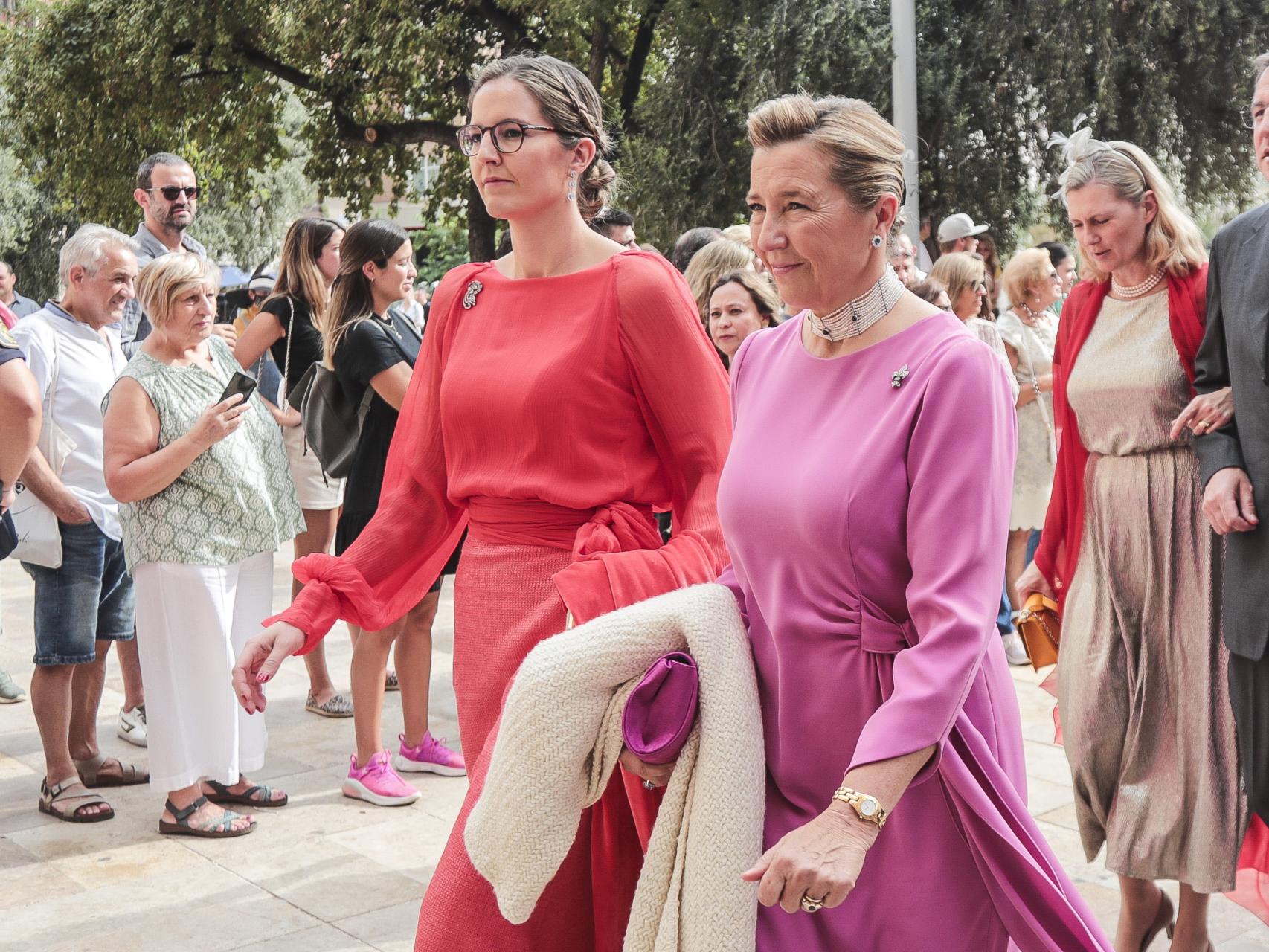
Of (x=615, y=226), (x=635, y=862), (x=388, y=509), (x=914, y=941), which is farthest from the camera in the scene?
(x=615, y=226)

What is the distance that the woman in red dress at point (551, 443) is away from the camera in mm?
2721

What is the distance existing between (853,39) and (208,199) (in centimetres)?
1897

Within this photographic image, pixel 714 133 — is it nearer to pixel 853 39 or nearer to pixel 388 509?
pixel 853 39

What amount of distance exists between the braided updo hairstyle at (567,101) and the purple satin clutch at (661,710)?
1.31 metres

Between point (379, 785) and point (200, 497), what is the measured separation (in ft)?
4.16

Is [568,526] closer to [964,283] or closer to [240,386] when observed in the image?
[240,386]

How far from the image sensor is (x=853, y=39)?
13.1m

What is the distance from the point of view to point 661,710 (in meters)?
2.05

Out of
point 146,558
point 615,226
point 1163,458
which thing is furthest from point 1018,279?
point 146,558

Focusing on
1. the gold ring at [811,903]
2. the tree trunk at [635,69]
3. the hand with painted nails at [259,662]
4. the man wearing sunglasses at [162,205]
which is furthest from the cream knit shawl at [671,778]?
the tree trunk at [635,69]

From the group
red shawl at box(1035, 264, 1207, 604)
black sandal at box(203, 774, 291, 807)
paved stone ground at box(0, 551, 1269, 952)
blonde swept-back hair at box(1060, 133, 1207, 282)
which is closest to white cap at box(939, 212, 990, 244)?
paved stone ground at box(0, 551, 1269, 952)

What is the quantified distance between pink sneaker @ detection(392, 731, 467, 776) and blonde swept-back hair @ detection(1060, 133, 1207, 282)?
3.33m

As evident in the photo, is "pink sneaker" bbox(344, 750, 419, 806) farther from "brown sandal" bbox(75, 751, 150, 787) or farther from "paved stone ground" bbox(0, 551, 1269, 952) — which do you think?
"brown sandal" bbox(75, 751, 150, 787)

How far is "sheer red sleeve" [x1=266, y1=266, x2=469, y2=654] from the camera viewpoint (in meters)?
2.99
